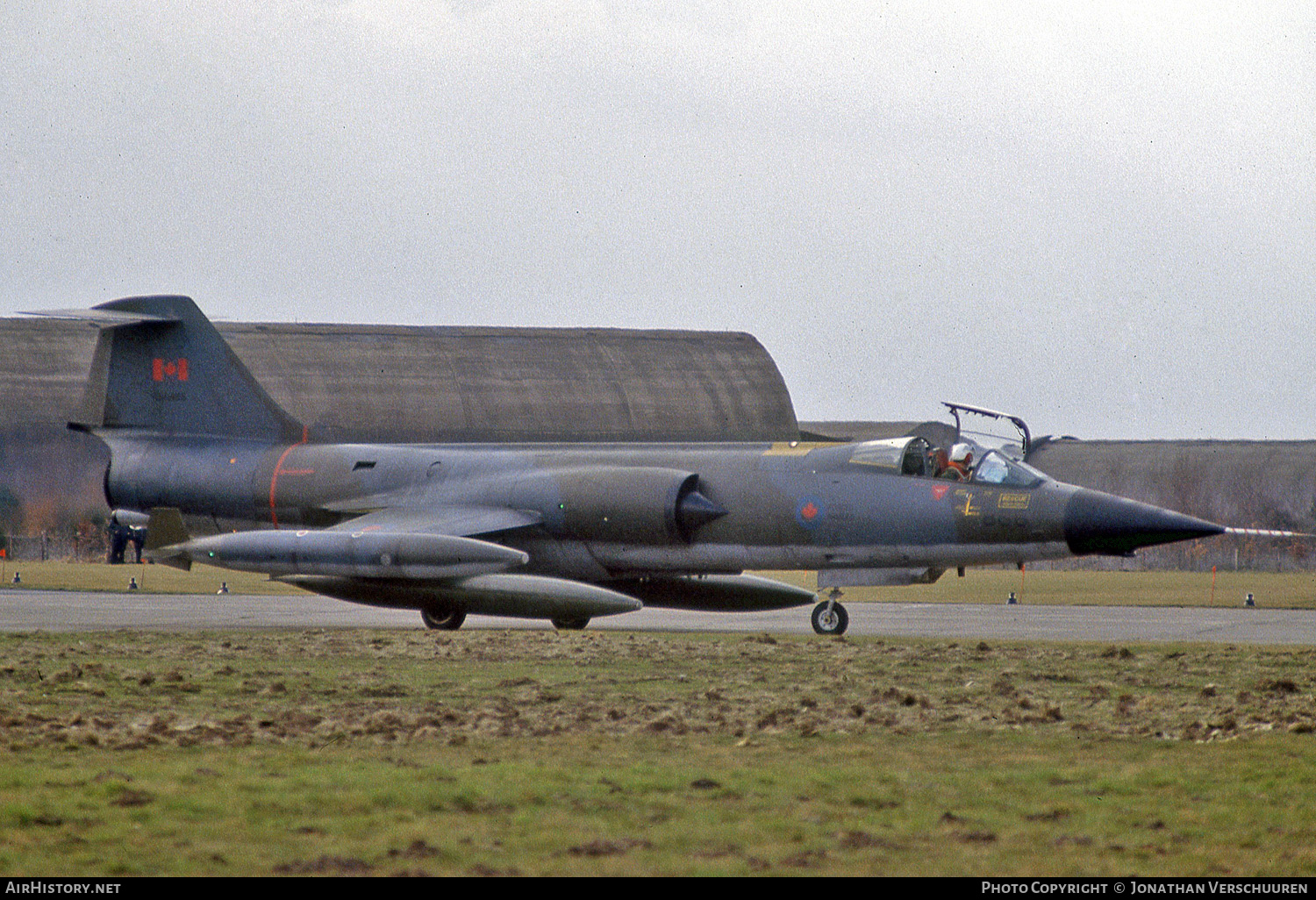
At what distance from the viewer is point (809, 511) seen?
17.7m

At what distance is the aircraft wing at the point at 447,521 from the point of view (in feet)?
61.2

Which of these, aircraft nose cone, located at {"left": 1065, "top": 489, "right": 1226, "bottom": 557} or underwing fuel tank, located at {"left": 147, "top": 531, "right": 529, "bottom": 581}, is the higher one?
aircraft nose cone, located at {"left": 1065, "top": 489, "right": 1226, "bottom": 557}

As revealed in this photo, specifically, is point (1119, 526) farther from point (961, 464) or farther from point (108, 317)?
point (108, 317)

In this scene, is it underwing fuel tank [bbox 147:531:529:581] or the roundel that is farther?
the roundel

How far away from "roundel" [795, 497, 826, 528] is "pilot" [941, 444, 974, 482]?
4.64ft

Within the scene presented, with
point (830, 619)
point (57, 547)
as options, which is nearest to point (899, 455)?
point (830, 619)

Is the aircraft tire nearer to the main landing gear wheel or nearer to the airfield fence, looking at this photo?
the main landing gear wheel

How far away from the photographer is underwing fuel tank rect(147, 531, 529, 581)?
17125mm

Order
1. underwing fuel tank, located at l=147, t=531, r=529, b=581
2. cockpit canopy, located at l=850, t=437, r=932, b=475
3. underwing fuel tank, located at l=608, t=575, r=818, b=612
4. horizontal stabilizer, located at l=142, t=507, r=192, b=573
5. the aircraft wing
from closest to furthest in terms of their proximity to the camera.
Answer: underwing fuel tank, located at l=147, t=531, r=529, b=581
cockpit canopy, located at l=850, t=437, r=932, b=475
the aircraft wing
horizontal stabilizer, located at l=142, t=507, r=192, b=573
underwing fuel tank, located at l=608, t=575, r=818, b=612

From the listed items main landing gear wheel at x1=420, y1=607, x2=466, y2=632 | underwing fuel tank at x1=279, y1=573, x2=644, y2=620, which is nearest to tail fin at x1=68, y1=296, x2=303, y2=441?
underwing fuel tank at x1=279, y1=573, x2=644, y2=620

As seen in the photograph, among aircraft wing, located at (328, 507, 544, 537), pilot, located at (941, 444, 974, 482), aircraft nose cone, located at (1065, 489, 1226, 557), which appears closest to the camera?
aircraft nose cone, located at (1065, 489, 1226, 557)

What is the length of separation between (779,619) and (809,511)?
9.23ft

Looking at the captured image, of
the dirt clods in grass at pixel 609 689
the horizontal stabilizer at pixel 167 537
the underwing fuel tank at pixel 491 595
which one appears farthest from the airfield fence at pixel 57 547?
the dirt clods in grass at pixel 609 689

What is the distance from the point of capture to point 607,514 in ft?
60.3
